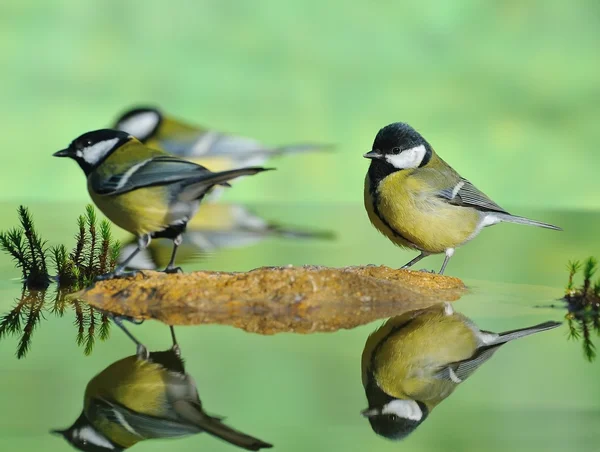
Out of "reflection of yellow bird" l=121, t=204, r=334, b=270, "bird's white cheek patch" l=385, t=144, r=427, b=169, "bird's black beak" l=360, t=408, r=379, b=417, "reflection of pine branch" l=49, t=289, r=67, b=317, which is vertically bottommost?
"reflection of yellow bird" l=121, t=204, r=334, b=270

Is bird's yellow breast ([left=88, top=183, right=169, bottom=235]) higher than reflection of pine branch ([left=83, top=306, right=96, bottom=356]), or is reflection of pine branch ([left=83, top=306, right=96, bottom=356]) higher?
bird's yellow breast ([left=88, top=183, right=169, bottom=235])

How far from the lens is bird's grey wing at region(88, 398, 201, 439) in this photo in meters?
0.90

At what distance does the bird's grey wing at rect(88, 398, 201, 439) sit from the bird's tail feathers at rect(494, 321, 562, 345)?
667mm

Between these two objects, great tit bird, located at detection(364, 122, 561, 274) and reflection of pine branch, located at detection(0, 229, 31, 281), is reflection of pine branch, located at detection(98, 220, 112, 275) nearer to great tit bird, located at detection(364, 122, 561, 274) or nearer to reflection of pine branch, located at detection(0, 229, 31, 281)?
reflection of pine branch, located at detection(0, 229, 31, 281)

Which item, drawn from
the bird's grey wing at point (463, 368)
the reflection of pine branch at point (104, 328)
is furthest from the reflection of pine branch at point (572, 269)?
the reflection of pine branch at point (104, 328)

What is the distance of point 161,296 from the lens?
1.74m

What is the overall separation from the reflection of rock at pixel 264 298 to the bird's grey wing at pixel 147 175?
0.25 metres

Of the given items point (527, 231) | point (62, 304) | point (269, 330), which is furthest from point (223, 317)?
point (527, 231)

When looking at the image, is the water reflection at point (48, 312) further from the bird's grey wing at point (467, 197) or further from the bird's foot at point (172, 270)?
the bird's grey wing at point (467, 197)

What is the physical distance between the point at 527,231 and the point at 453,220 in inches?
66.8

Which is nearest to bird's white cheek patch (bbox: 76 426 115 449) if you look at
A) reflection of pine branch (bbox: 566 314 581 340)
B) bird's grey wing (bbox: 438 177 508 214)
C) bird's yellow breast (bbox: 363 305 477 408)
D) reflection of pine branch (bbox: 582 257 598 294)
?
bird's yellow breast (bbox: 363 305 477 408)

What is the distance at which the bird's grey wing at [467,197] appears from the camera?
7.66 feet

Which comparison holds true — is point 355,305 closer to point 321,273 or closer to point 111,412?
point 321,273

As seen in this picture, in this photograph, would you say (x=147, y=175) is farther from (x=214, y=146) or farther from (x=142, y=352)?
(x=214, y=146)
